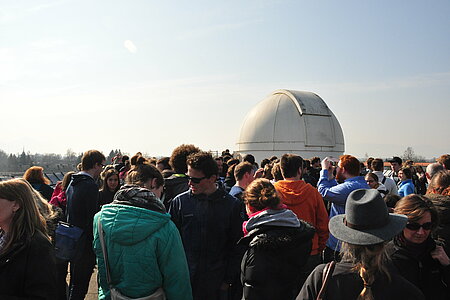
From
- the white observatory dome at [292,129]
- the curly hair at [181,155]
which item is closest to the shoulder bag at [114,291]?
the curly hair at [181,155]

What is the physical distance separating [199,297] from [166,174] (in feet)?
7.52

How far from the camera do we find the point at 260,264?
2.71 metres

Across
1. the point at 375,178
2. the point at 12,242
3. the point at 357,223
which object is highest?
the point at 357,223

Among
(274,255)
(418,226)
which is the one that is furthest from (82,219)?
(418,226)

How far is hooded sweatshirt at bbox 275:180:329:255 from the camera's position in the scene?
3.98 meters

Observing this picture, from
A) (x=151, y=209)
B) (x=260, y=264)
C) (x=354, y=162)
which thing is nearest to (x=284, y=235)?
(x=260, y=264)

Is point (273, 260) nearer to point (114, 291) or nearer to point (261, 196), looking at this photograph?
point (261, 196)

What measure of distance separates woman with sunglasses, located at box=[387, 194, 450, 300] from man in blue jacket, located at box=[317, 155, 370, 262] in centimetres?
192

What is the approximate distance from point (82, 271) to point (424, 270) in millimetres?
3606

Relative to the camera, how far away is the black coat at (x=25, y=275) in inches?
79.8

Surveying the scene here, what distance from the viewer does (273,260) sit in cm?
271

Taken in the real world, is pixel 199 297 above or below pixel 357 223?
below

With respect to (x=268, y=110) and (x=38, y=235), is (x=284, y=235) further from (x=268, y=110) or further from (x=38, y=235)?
(x=268, y=110)

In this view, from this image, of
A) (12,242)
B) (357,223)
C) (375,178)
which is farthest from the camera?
(375,178)
